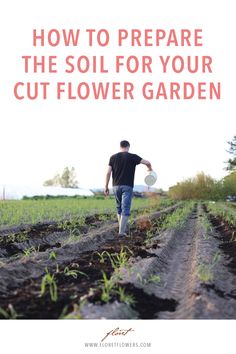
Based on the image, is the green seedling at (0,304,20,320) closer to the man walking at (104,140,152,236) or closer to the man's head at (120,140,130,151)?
the man walking at (104,140,152,236)

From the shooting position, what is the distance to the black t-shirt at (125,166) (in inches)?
364

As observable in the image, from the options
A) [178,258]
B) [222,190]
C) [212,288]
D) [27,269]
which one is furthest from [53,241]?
[222,190]

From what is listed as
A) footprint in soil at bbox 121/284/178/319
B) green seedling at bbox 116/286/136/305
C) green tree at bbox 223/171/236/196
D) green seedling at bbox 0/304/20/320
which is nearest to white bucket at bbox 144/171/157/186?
footprint in soil at bbox 121/284/178/319

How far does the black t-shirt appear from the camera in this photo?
9.26 meters

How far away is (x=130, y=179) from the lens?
9.32 metres

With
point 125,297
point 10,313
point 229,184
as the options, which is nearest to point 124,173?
point 125,297

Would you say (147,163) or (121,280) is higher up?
(147,163)

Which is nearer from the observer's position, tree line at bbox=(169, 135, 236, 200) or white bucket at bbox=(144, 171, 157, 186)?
white bucket at bbox=(144, 171, 157, 186)

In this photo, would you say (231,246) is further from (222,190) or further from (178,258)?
(222,190)

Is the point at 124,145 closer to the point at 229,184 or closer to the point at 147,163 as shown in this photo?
the point at 147,163

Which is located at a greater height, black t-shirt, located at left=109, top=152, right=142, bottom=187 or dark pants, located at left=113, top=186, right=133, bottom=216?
black t-shirt, located at left=109, top=152, right=142, bottom=187

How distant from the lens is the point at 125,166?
9.27m

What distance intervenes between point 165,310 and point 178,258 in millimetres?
→ 3493

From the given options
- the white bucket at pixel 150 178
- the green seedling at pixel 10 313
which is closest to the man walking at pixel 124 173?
the white bucket at pixel 150 178
